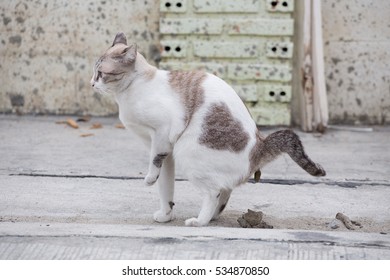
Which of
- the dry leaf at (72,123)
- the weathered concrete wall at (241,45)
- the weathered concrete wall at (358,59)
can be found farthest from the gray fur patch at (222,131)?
the weathered concrete wall at (358,59)

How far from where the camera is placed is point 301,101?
661 cm

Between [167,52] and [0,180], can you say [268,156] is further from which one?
[167,52]

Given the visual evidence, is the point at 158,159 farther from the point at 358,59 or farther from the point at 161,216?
the point at 358,59

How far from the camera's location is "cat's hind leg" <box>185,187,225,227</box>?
3975 millimetres

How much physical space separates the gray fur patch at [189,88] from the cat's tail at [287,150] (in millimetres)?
391

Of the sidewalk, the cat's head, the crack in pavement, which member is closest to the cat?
the cat's head

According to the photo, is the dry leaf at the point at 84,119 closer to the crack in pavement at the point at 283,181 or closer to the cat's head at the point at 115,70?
the crack in pavement at the point at 283,181

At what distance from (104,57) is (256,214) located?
1.13m

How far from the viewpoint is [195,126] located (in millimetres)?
3904

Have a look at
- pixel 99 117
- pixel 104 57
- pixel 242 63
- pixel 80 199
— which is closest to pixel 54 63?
pixel 99 117

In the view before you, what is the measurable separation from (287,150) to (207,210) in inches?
19.9

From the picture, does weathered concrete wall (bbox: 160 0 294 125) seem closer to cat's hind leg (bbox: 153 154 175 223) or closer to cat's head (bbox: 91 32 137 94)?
cat's hind leg (bbox: 153 154 175 223)

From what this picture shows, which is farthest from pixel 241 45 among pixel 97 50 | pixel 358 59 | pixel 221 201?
pixel 221 201

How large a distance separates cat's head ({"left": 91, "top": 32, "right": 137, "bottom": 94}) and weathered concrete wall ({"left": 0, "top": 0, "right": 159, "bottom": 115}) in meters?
2.93
